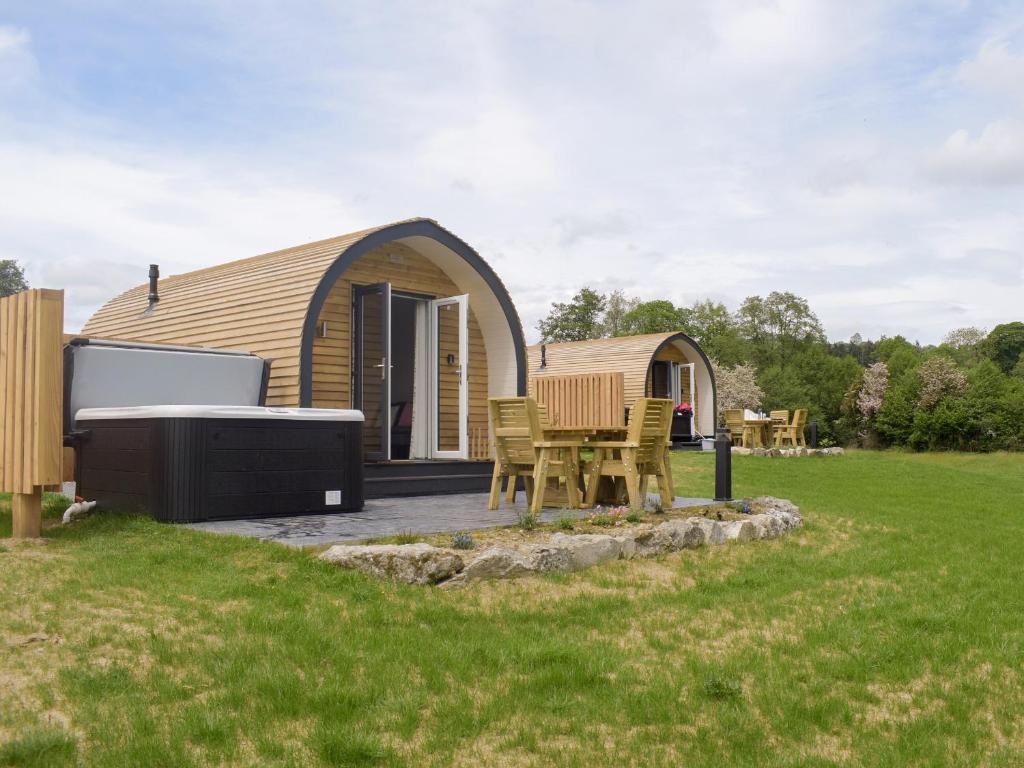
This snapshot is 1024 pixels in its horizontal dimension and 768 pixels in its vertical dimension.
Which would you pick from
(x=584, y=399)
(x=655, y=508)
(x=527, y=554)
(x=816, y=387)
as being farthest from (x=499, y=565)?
(x=816, y=387)

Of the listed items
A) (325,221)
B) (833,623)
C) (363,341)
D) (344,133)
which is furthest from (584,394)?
(325,221)

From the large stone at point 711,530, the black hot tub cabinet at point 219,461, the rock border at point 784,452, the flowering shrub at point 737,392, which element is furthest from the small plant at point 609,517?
the flowering shrub at point 737,392

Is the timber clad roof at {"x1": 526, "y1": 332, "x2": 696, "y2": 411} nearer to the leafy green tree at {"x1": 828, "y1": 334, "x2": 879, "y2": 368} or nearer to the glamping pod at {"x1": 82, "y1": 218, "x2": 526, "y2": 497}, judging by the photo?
the glamping pod at {"x1": 82, "y1": 218, "x2": 526, "y2": 497}

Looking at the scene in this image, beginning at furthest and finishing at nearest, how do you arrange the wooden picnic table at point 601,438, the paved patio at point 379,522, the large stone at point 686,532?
the wooden picnic table at point 601,438, the large stone at point 686,532, the paved patio at point 379,522

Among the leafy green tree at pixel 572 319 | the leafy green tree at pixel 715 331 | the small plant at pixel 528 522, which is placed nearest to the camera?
the small plant at pixel 528 522

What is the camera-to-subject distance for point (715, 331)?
44781 mm

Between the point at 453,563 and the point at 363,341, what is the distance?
200 inches

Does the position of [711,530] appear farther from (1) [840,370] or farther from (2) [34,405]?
(1) [840,370]

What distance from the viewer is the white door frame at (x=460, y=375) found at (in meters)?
10.3

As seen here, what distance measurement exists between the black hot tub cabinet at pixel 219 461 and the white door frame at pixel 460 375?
3.13 meters

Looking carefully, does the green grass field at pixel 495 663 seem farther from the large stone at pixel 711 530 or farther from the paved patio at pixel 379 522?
the large stone at pixel 711 530

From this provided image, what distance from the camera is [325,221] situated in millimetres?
17047

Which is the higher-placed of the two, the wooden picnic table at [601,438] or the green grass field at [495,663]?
the wooden picnic table at [601,438]

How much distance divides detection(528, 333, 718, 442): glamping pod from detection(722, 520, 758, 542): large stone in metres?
13.7
